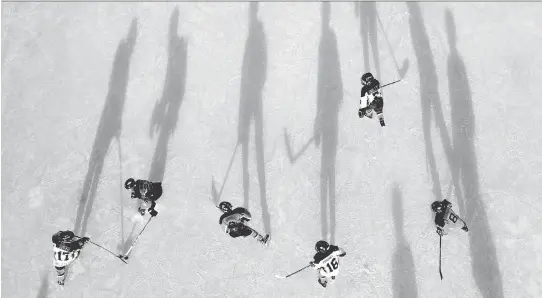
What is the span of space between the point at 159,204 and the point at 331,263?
3.32 m

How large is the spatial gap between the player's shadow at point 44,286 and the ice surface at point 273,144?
33 millimetres

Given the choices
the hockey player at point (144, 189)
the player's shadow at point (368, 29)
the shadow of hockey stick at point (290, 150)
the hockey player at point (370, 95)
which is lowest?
the hockey player at point (144, 189)

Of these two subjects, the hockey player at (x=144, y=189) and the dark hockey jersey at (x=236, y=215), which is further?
the hockey player at (x=144, y=189)

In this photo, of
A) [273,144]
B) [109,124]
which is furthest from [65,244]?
[273,144]

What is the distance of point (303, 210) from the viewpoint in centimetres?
799

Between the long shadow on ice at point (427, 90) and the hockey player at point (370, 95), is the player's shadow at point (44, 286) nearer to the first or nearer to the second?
the hockey player at point (370, 95)

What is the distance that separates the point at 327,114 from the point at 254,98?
56.2 inches

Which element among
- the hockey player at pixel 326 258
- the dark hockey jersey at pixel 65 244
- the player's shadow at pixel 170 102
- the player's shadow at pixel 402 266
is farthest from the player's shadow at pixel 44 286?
the player's shadow at pixel 402 266

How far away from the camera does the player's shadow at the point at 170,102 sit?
8.55 meters

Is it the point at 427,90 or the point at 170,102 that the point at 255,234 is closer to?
the point at 170,102

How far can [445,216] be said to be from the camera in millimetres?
6930

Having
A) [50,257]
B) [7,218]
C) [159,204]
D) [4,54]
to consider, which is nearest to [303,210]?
[159,204]

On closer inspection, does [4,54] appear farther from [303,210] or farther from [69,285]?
[303,210]

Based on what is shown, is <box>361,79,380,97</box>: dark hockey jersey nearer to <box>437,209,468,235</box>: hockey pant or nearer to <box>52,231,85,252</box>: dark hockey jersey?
<box>437,209,468,235</box>: hockey pant
